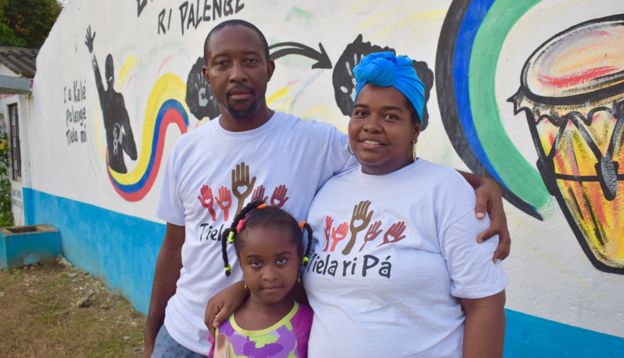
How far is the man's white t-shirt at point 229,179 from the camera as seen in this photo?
1610mm

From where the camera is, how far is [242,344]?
4.84 ft

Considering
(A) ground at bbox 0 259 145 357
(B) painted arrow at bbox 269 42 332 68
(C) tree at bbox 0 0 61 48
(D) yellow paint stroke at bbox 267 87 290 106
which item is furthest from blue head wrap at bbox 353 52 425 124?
(C) tree at bbox 0 0 61 48

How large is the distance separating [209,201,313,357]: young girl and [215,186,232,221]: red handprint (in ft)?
0.37

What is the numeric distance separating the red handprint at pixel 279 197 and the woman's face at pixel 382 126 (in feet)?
1.15

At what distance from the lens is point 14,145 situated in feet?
28.8

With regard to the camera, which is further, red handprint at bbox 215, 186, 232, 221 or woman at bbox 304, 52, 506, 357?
red handprint at bbox 215, 186, 232, 221

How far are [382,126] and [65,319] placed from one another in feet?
14.5

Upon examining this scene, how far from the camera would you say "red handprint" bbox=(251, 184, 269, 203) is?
1.59 metres

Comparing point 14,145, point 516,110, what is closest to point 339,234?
point 516,110

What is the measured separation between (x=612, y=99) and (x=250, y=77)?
116cm

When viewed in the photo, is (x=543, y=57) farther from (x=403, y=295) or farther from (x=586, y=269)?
(x=403, y=295)

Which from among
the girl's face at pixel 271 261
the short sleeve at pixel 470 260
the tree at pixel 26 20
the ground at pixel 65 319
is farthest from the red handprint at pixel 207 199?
the tree at pixel 26 20

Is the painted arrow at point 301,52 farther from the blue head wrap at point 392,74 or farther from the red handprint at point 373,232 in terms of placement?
the red handprint at point 373,232

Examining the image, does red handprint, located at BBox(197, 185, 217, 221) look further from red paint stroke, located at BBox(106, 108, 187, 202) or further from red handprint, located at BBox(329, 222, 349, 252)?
red paint stroke, located at BBox(106, 108, 187, 202)
